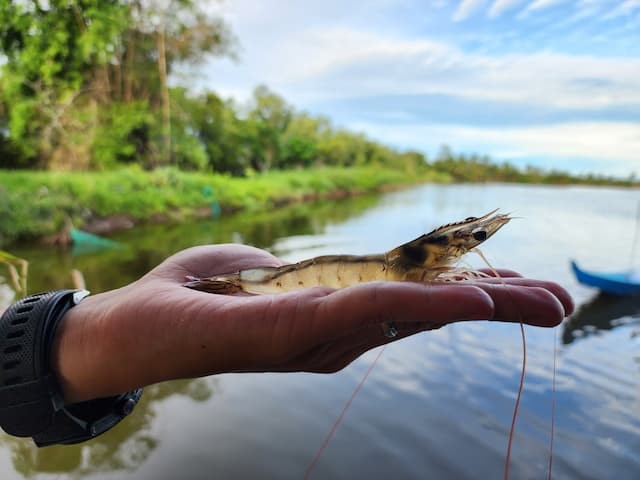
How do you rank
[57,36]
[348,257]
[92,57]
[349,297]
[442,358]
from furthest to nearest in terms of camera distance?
[92,57] → [57,36] → [442,358] → [348,257] → [349,297]

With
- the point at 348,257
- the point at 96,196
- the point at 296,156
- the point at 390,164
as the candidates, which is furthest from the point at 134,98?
the point at 390,164

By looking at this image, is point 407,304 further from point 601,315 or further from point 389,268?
point 601,315

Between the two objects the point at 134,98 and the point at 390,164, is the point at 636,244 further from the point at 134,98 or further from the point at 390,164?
the point at 390,164

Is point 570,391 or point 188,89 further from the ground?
point 188,89

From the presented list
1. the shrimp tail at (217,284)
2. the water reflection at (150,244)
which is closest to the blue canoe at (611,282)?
the water reflection at (150,244)

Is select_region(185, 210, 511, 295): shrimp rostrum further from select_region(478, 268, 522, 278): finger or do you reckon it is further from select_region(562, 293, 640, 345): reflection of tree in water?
select_region(562, 293, 640, 345): reflection of tree in water

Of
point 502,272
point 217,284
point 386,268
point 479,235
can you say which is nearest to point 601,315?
point 502,272
